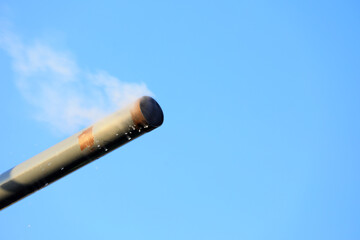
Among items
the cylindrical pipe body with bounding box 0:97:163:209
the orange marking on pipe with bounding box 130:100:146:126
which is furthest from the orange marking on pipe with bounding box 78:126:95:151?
the orange marking on pipe with bounding box 130:100:146:126

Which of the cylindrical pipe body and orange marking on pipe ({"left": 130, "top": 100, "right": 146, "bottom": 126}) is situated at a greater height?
orange marking on pipe ({"left": 130, "top": 100, "right": 146, "bottom": 126})

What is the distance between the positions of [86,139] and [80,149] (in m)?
0.13

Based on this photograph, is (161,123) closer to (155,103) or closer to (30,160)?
(155,103)

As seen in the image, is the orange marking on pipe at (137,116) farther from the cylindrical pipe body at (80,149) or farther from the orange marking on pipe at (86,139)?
the orange marking on pipe at (86,139)

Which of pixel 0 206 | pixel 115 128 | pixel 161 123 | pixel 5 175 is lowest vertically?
pixel 0 206

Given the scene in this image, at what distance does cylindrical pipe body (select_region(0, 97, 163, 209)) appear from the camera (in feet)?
11.2

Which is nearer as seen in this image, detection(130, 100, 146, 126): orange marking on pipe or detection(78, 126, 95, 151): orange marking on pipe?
detection(130, 100, 146, 126): orange marking on pipe

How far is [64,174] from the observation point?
381 cm

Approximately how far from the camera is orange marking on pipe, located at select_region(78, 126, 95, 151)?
352 centimetres

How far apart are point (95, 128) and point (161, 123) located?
0.71 metres

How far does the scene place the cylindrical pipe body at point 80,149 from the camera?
3.42 metres

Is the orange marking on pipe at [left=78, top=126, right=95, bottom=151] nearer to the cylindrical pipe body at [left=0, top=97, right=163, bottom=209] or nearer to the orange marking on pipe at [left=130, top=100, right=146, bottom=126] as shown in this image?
the cylindrical pipe body at [left=0, top=97, right=163, bottom=209]

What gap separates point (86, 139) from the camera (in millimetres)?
3539

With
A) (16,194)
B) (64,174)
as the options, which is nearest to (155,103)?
(64,174)
